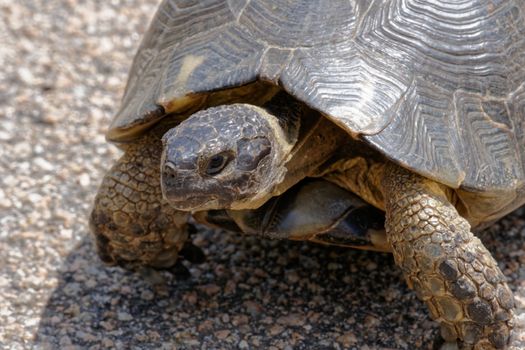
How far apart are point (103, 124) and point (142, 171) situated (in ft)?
5.90

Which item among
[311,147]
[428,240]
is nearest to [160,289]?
[311,147]

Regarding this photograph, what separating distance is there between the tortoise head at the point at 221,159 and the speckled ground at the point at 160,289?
76 centimetres

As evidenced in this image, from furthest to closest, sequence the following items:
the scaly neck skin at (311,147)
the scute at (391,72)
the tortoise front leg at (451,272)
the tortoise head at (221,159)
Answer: the scaly neck skin at (311,147), the scute at (391,72), the tortoise front leg at (451,272), the tortoise head at (221,159)

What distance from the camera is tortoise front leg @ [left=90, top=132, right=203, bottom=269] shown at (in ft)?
13.8

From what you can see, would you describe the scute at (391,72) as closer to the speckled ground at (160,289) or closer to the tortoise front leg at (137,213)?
the tortoise front leg at (137,213)

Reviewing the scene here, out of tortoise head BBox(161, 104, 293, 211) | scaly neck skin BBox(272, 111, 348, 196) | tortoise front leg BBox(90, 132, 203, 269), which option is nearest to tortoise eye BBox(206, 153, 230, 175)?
tortoise head BBox(161, 104, 293, 211)

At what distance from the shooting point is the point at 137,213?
4215 millimetres

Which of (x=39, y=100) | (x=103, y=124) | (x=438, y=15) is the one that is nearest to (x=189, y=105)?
(x=438, y=15)

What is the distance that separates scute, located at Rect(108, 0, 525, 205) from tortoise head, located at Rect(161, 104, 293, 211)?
0.24 m

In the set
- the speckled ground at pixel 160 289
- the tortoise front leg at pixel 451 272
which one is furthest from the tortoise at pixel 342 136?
the speckled ground at pixel 160 289

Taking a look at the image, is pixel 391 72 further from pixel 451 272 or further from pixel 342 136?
pixel 451 272

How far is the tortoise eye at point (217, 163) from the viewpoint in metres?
3.55

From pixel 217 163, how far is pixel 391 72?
2.89 ft

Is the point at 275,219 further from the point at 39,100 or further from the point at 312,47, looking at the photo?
the point at 39,100
